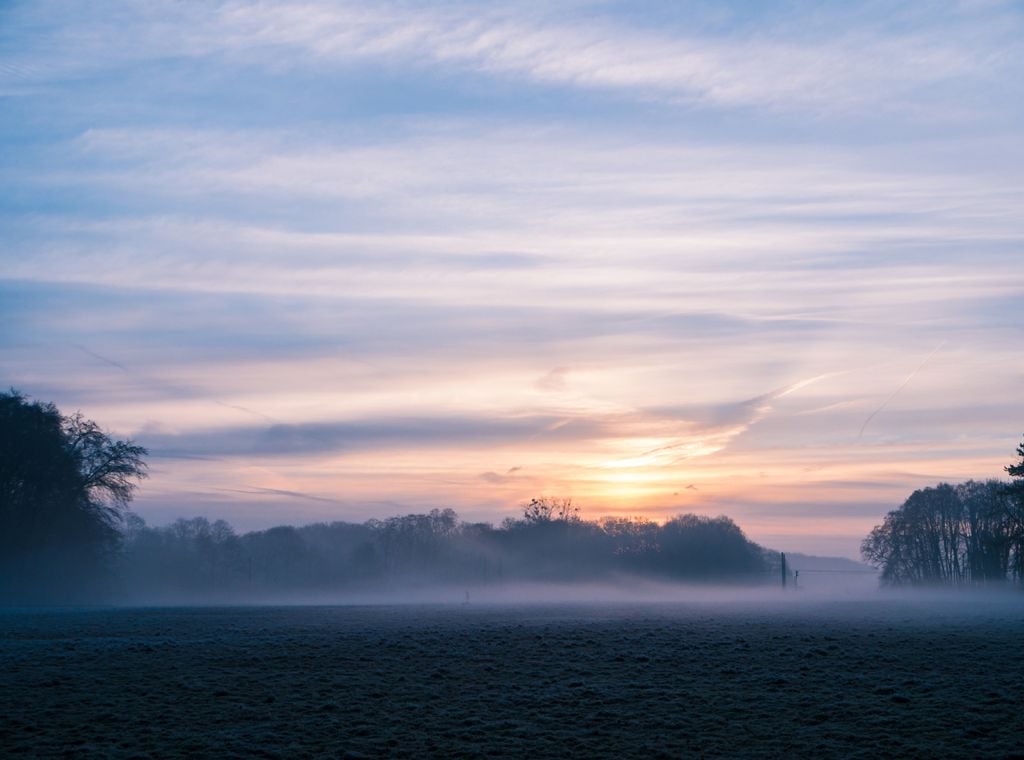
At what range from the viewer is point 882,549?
149000 mm

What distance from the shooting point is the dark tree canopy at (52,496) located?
77500 mm

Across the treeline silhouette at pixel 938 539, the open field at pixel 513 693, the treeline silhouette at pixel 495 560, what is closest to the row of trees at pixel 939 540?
the treeline silhouette at pixel 938 539

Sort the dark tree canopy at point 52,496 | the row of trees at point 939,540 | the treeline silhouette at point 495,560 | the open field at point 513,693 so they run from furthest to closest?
the treeline silhouette at point 495,560 → the row of trees at point 939,540 → the dark tree canopy at point 52,496 → the open field at point 513,693

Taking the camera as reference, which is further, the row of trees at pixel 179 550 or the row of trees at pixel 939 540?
the row of trees at pixel 939 540

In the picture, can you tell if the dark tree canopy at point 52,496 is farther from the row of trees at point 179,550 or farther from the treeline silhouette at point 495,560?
the treeline silhouette at point 495,560

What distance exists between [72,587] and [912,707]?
76.5 metres

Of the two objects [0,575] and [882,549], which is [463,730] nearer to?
[0,575]

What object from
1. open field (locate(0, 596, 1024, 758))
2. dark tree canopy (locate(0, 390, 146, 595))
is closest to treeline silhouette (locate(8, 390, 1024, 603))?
dark tree canopy (locate(0, 390, 146, 595))

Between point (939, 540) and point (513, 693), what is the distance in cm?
13007

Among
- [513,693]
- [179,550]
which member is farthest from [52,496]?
[179,550]

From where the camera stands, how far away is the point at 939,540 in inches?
5502

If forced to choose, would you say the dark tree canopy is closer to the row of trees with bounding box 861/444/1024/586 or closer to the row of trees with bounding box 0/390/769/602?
the row of trees with bounding box 0/390/769/602

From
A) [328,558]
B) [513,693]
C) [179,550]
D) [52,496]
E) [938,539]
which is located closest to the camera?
[513,693]

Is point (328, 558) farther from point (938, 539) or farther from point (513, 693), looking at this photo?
point (513, 693)
